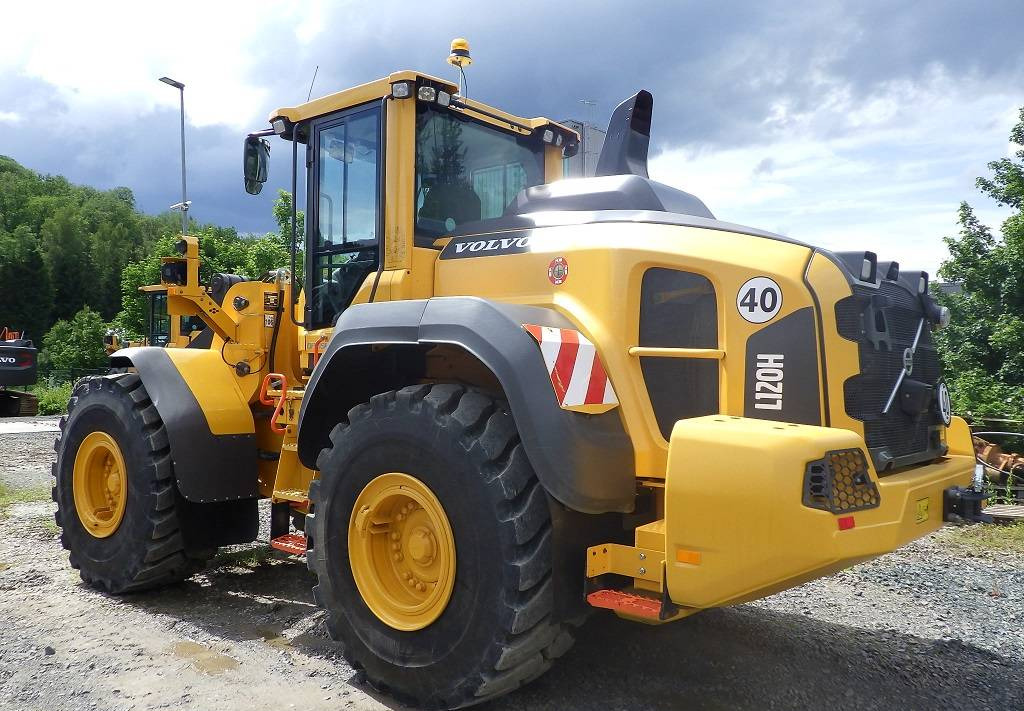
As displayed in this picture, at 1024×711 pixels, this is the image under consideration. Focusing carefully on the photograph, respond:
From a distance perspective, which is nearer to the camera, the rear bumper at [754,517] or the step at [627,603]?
the rear bumper at [754,517]

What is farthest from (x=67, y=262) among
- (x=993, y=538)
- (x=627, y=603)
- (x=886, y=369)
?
(x=886, y=369)

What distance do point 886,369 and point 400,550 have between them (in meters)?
2.20

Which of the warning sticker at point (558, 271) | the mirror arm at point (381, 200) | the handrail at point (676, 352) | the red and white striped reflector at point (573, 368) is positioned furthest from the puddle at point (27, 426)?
the handrail at point (676, 352)

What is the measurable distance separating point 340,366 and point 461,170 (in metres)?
1.40

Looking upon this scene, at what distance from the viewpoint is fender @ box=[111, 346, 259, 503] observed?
4.91m

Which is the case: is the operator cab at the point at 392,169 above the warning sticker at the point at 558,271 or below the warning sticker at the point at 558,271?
above

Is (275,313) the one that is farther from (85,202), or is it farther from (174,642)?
(85,202)

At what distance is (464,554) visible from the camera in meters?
3.35

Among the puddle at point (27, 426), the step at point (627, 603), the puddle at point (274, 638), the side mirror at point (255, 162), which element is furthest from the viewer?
the puddle at point (27, 426)

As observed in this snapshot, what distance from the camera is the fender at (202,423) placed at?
4.91 meters

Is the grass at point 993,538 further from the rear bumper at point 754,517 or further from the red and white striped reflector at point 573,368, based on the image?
the red and white striped reflector at point 573,368

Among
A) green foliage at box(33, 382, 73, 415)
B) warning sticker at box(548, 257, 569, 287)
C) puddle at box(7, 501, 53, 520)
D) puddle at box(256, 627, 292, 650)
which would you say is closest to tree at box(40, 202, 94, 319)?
green foliage at box(33, 382, 73, 415)

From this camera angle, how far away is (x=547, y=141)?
533 cm

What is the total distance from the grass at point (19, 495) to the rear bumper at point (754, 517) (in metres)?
6.95
